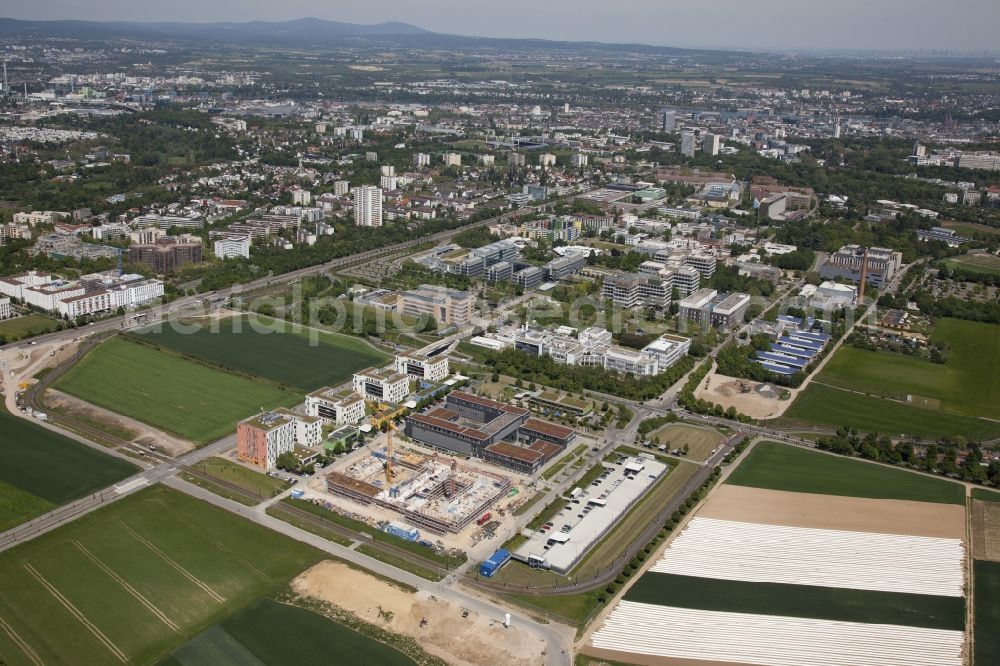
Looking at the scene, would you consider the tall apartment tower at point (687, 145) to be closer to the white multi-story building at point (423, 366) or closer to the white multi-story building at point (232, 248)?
the white multi-story building at point (232, 248)

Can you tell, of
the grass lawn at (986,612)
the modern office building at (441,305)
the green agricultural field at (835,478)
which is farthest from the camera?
the modern office building at (441,305)

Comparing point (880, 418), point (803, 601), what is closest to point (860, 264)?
point (880, 418)

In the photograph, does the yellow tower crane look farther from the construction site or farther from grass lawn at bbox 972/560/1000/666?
grass lawn at bbox 972/560/1000/666

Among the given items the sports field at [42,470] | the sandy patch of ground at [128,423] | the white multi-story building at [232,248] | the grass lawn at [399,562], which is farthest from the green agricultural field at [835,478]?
the white multi-story building at [232,248]

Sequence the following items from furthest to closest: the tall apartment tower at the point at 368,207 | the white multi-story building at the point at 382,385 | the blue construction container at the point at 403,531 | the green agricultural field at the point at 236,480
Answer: the tall apartment tower at the point at 368,207 → the white multi-story building at the point at 382,385 → the green agricultural field at the point at 236,480 → the blue construction container at the point at 403,531

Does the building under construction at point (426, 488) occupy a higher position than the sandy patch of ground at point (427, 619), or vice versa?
the building under construction at point (426, 488)

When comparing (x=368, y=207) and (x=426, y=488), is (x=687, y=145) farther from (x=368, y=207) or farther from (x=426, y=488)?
(x=426, y=488)
